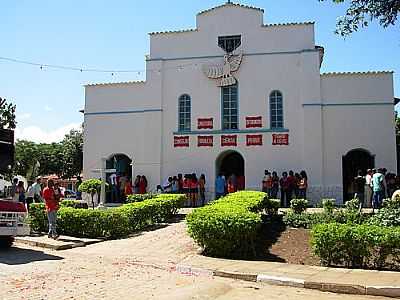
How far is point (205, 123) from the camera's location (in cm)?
2566

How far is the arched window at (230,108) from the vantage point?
25562mm

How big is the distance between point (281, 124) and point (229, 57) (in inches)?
174

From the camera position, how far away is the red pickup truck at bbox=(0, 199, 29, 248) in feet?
39.6

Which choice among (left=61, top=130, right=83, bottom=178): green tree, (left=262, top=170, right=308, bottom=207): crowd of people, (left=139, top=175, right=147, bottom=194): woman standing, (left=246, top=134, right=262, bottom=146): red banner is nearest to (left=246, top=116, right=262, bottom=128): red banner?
(left=246, top=134, right=262, bottom=146): red banner

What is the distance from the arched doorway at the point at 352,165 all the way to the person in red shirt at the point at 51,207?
15.3 metres

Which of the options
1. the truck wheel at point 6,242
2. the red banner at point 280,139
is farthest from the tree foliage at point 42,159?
the truck wheel at point 6,242

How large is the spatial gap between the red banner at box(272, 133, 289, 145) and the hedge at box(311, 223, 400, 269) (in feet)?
47.3

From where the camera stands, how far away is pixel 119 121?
26938mm

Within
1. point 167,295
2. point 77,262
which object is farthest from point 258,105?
point 167,295

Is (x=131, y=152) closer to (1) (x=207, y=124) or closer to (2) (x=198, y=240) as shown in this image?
(1) (x=207, y=124)

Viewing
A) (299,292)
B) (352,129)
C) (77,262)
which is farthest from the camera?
(352,129)

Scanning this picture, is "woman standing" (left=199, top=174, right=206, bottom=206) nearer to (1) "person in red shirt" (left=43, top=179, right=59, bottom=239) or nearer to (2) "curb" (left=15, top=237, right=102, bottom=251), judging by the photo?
(2) "curb" (left=15, top=237, right=102, bottom=251)

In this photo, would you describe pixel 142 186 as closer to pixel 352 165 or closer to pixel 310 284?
pixel 352 165

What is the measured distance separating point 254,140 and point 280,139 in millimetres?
1305
